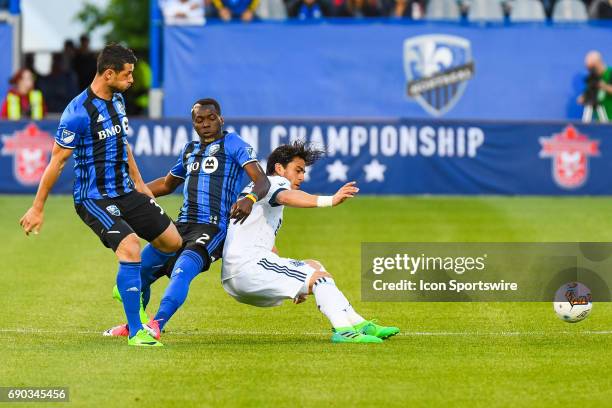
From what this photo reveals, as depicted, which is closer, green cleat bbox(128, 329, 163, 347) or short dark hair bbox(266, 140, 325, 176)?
green cleat bbox(128, 329, 163, 347)

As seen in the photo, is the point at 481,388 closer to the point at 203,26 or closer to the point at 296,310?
the point at 296,310

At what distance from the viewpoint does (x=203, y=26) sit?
26797 millimetres

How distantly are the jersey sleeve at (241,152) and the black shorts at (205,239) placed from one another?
0.54 metres

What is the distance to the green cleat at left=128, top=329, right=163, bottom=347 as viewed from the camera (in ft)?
30.8

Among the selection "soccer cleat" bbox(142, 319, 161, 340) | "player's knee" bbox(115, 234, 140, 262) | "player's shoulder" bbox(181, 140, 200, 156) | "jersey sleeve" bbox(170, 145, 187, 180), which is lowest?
"soccer cleat" bbox(142, 319, 161, 340)

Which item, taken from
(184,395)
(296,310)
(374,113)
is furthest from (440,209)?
(184,395)

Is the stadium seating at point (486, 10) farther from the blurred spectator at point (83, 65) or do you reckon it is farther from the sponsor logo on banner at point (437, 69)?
the blurred spectator at point (83, 65)

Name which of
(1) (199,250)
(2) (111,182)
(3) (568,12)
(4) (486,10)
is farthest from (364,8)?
(2) (111,182)

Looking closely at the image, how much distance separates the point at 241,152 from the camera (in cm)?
1014

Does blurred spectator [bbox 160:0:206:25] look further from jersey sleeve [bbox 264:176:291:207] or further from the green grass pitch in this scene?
jersey sleeve [bbox 264:176:291:207]

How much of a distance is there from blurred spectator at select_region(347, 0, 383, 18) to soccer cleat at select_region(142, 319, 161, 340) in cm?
1837

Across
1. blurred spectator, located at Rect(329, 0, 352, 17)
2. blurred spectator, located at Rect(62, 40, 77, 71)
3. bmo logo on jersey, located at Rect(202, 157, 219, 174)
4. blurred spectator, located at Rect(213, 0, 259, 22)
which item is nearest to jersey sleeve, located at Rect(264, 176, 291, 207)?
bmo logo on jersey, located at Rect(202, 157, 219, 174)

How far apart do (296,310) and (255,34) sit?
15.8 m

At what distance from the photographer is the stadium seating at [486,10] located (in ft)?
90.5
